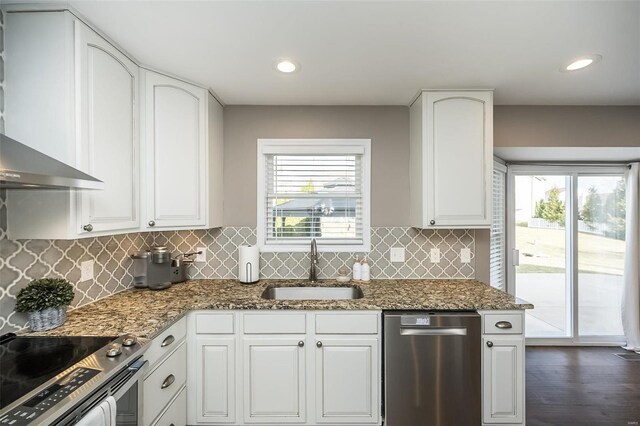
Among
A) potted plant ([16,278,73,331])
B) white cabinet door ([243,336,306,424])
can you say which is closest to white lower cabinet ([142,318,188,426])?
white cabinet door ([243,336,306,424])

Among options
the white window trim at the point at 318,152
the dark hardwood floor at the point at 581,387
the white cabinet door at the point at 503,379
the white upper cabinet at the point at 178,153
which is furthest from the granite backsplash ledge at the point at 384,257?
the dark hardwood floor at the point at 581,387

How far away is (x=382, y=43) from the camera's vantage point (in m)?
1.54

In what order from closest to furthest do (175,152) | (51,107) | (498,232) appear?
(51,107)
(175,152)
(498,232)

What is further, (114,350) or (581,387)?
(581,387)

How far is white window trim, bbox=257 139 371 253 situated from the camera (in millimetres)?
2443

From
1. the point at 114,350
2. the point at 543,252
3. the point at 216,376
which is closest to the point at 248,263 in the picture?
the point at 216,376

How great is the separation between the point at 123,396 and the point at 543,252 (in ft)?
12.3

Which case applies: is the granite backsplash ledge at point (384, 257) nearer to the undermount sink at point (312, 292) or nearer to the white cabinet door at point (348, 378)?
the undermount sink at point (312, 292)

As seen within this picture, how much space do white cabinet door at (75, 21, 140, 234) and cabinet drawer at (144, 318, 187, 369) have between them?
25.6 inches

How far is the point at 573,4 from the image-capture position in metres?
1.27

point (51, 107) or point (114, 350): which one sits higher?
point (51, 107)

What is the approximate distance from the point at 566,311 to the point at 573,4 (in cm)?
311

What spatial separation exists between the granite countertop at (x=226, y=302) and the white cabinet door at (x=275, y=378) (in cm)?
25

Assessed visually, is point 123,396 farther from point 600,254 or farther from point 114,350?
point 600,254
